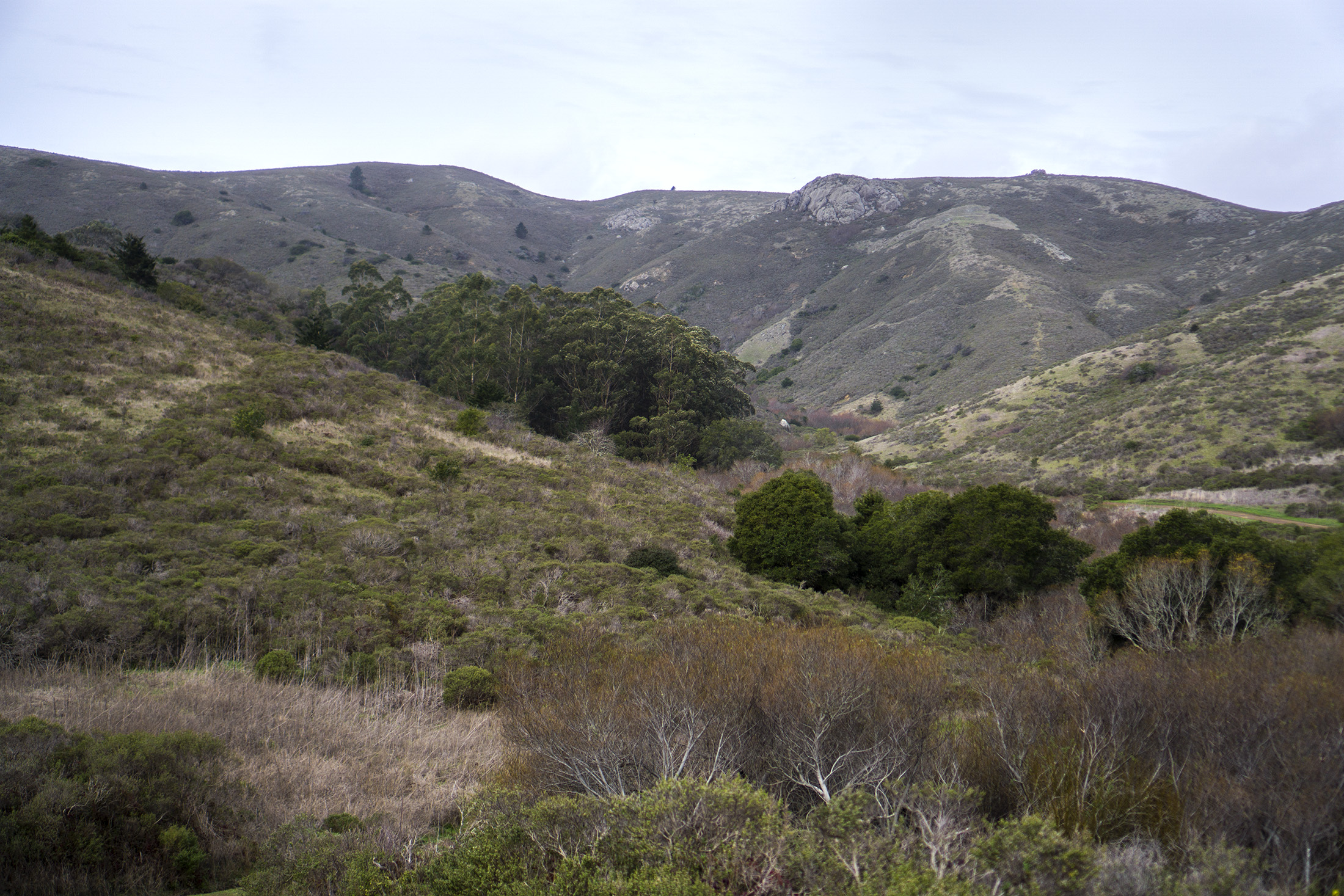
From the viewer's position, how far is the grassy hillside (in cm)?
2819

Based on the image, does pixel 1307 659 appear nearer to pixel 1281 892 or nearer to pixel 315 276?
pixel 1281 892

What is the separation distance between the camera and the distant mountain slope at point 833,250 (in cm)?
6969

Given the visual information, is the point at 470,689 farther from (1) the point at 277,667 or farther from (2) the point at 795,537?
(2) the point at 795,537

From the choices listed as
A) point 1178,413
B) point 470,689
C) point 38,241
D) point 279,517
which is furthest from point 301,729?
point 1178,413

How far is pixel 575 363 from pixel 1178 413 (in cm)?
3323

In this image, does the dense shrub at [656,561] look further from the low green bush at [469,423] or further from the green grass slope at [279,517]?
the low green bush at [469,423]

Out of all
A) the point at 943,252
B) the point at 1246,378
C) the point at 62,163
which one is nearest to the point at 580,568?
the point at 1246,378

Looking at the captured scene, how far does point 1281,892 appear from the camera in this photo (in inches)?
136

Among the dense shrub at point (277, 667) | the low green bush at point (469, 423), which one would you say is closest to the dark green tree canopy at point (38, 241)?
the low green bush at point (469, 423)

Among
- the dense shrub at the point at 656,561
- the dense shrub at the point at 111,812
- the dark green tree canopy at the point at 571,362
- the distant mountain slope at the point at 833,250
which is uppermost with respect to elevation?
the distant mountain slope at the point at 833,250

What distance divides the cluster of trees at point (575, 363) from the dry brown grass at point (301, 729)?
82.8 ft

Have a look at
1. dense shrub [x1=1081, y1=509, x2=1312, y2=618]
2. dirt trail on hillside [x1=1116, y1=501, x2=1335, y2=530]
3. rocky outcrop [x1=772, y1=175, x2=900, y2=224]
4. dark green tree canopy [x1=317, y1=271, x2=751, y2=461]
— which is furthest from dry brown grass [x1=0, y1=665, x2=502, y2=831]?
rocky outcrop [x1=772, y1=175, x2=900, y2=224]

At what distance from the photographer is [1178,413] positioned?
3394cm

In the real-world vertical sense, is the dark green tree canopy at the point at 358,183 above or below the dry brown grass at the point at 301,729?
above
